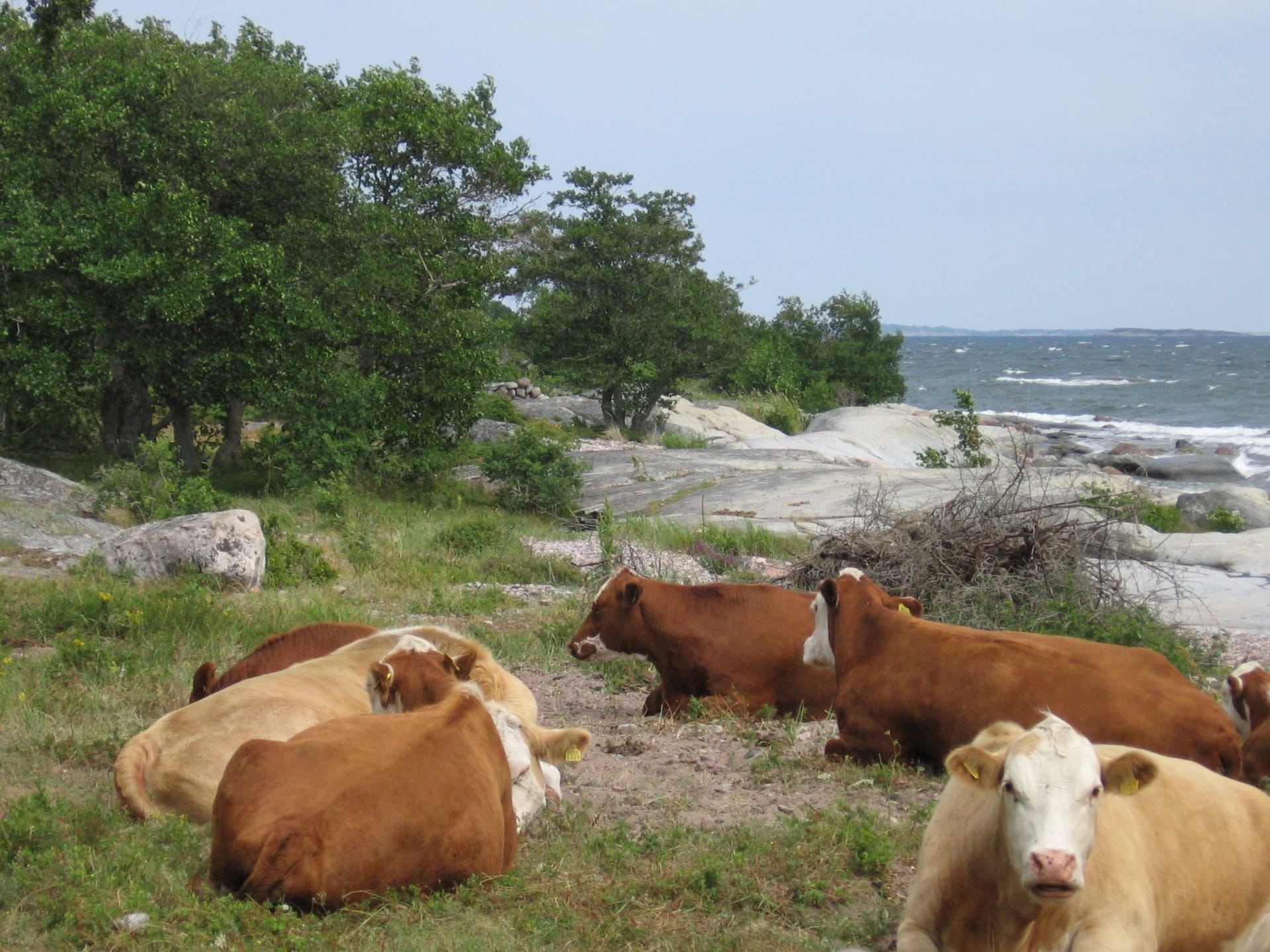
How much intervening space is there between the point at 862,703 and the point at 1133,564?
796 cm

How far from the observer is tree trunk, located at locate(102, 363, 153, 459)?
2084cm

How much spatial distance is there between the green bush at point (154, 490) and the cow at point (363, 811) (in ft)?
36.6

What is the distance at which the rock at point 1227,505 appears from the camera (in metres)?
26.0

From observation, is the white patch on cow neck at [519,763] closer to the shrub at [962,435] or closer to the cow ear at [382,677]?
the cow ear at [382,677]

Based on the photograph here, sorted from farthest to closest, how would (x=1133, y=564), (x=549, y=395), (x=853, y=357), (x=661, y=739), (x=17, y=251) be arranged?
1. (x=853, y=357)
2. (x=549, y=395)
3. (x=17, y=251)
4. (x=1133, y=564)
5. (x=661, y=739)

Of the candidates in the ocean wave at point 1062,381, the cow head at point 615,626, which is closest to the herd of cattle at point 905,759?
the cow head at point 615,626

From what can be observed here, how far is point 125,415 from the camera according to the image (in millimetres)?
21141

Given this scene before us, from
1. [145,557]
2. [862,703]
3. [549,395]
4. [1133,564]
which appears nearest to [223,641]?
[145,557]

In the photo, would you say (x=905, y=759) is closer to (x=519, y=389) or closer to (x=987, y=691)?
(x=987, y=691)

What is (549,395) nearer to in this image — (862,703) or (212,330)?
(212,330)

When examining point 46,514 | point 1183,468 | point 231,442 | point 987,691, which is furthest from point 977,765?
point 1183,468

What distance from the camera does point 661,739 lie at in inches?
320

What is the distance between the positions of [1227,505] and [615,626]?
21.3 metres

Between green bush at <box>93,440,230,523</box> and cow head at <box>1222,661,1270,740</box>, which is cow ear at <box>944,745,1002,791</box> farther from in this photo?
green bush at <box>93,440,230,523</box>
